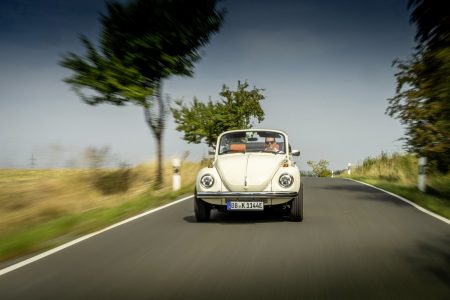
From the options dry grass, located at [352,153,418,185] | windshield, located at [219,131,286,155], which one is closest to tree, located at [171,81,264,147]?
dry grass, located at [352,153,418,185]

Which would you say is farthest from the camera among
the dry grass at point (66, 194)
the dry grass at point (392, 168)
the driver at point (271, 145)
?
the dry grass at point (392, 168)

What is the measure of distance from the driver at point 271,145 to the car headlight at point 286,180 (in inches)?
54.3

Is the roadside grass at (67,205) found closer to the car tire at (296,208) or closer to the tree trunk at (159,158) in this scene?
the tree trunk at (159,158)

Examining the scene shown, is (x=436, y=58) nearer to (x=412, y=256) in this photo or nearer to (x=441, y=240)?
(x=441, y=240)

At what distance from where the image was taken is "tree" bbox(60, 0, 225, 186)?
1525 cm

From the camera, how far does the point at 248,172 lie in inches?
340

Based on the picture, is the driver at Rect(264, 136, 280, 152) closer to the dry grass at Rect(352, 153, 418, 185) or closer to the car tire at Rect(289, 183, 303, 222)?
the car tire at Rect(289, 183, 303, 222)

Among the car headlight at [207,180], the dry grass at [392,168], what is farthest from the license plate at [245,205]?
the dry grass at [392,168]

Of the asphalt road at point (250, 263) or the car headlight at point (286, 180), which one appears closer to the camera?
the asphalt road at point (250, 263)

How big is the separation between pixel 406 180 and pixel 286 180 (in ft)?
47.5

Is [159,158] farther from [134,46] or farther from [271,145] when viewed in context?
[271,145]

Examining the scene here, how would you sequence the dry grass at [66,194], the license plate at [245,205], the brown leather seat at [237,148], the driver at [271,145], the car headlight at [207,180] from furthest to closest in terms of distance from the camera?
the dry grass at [66,194], the brown leather seat at [237,148], the driver at [271,145], the car headlight at [207,180], the license plate at [245,205]

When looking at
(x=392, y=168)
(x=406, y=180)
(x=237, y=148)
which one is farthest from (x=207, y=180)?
(x=392, y=168)

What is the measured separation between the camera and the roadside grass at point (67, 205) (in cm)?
736
